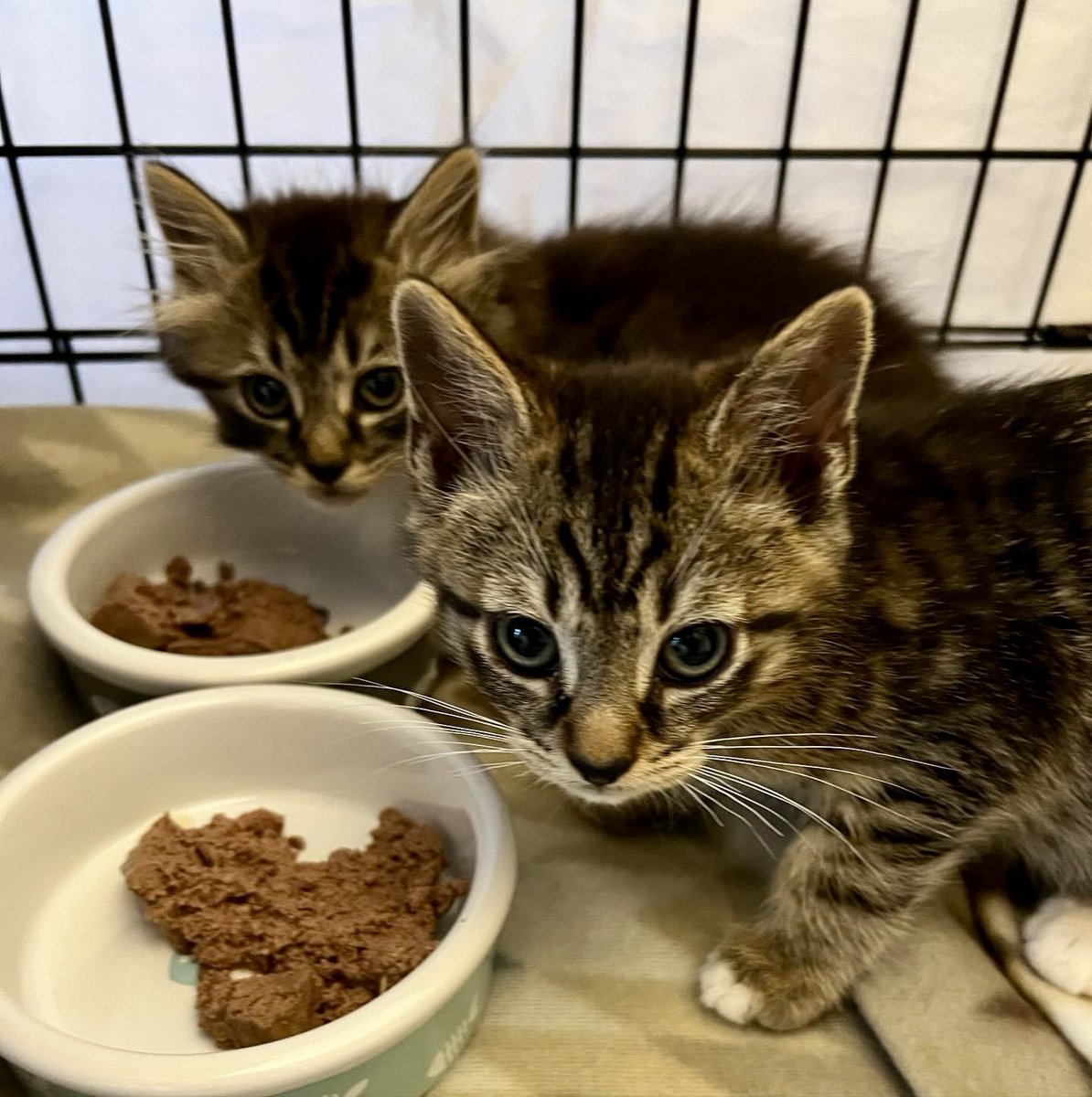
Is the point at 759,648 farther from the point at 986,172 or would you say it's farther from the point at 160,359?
the point at 986,172

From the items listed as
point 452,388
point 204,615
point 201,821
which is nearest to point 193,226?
point 204,615

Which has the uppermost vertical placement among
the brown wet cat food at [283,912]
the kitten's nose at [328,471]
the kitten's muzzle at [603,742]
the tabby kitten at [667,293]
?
the tabby kitten at [667,293]

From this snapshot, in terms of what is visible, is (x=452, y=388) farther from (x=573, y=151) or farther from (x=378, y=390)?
(x=573, y=151)

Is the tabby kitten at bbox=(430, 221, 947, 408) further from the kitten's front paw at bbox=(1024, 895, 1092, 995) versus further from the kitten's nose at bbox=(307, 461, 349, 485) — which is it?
the kitten's front paw at bbox=(1024, 895, 1092, 995)

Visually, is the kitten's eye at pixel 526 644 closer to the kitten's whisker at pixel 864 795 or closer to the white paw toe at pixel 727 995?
the kitten's whisker at pixel 864 795

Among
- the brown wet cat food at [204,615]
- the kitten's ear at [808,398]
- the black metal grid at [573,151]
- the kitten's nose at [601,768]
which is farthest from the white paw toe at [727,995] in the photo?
the black metal grid at [573,151]

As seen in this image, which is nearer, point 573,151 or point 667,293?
point 667,293

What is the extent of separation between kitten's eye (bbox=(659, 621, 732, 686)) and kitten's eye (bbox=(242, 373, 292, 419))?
2.42ft

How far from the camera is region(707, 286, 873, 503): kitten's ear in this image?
90 cm

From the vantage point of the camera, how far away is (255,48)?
179 centimetres

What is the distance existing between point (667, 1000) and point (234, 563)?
36.9 inches

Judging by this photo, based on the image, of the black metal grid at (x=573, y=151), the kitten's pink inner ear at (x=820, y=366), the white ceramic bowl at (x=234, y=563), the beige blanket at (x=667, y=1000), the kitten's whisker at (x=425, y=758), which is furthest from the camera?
the black metal grid at (x=573, y=151)

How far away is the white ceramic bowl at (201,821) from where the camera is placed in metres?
0.93

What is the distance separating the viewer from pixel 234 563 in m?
1.75
